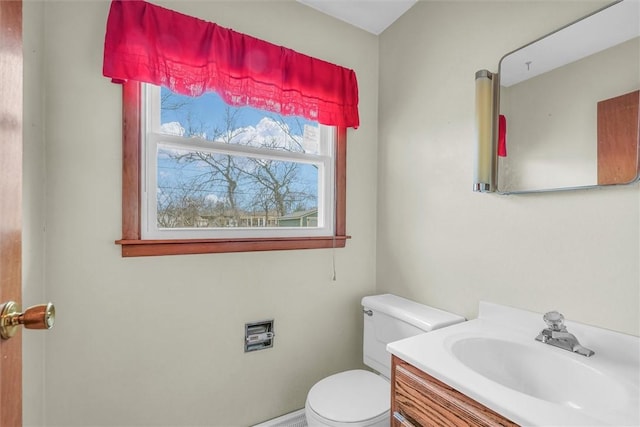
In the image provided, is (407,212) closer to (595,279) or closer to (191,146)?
(595,279)

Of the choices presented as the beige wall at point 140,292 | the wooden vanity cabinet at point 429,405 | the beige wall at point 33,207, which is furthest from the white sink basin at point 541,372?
the beige wall at point 33,207

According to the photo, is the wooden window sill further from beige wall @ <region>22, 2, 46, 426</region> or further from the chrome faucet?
the chrome faucet

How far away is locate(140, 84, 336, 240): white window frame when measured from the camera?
1431mm

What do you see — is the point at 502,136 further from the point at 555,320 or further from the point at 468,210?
the point at 555,320

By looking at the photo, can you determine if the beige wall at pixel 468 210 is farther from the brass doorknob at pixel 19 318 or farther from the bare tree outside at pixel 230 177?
the brass doorknob at pixel 19 318

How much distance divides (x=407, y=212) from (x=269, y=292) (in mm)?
889

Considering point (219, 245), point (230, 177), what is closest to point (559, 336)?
point (219, 245)

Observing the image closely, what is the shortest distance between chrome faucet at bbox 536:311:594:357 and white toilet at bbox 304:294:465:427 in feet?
1.28

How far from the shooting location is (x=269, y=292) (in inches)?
67.0

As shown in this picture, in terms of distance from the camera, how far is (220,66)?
1495 millimetres

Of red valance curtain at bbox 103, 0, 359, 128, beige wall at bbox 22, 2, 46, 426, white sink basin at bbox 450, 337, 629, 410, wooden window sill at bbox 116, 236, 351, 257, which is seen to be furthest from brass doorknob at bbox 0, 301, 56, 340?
white sink basin at bbox 450, 337, 629, 410

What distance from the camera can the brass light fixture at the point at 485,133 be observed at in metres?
1.34

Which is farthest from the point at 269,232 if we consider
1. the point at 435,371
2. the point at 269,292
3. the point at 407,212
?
the point at 435,371

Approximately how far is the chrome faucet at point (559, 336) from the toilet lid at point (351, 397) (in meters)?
0.70
